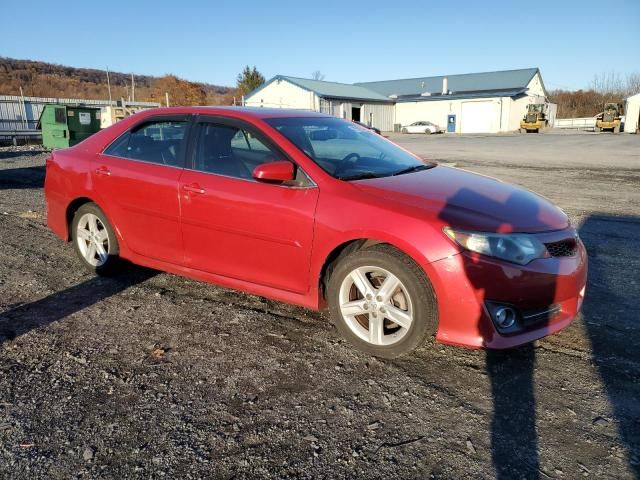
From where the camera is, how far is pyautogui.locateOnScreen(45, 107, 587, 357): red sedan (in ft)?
10.1

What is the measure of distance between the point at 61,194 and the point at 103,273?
0.89 meters

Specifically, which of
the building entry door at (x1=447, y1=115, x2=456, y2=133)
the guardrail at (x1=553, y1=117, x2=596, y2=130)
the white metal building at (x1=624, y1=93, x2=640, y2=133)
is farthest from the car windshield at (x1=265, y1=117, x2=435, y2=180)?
the guardrail at (x1=553, y1=117, x2=596, y2=130)

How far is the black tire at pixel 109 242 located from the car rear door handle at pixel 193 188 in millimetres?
1102

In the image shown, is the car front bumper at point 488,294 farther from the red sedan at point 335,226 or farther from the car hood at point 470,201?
the car hood at point 470,201

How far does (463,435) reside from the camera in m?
2.59

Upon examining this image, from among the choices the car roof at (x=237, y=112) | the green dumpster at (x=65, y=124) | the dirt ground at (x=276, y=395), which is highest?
the green dumpster at (x=65, y=124)

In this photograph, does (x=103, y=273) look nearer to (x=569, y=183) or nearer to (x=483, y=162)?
(x=569, y=183)

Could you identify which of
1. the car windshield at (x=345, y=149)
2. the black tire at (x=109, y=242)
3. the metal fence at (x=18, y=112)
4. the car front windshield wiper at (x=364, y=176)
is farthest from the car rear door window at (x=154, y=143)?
the metal fence at (x=18, y=112)

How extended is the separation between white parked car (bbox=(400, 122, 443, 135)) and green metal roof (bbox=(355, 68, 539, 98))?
8.49 metres

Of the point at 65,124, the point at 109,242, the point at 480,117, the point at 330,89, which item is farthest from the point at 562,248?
the point at 480,117

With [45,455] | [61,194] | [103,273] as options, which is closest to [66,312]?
[103,273]

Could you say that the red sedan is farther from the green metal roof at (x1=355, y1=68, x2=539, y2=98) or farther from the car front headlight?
the green metal roof at (x1=355, y1=68, x2=539, y2=98)

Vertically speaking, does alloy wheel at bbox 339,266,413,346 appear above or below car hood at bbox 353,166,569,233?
below

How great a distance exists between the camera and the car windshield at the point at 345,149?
380 cm
